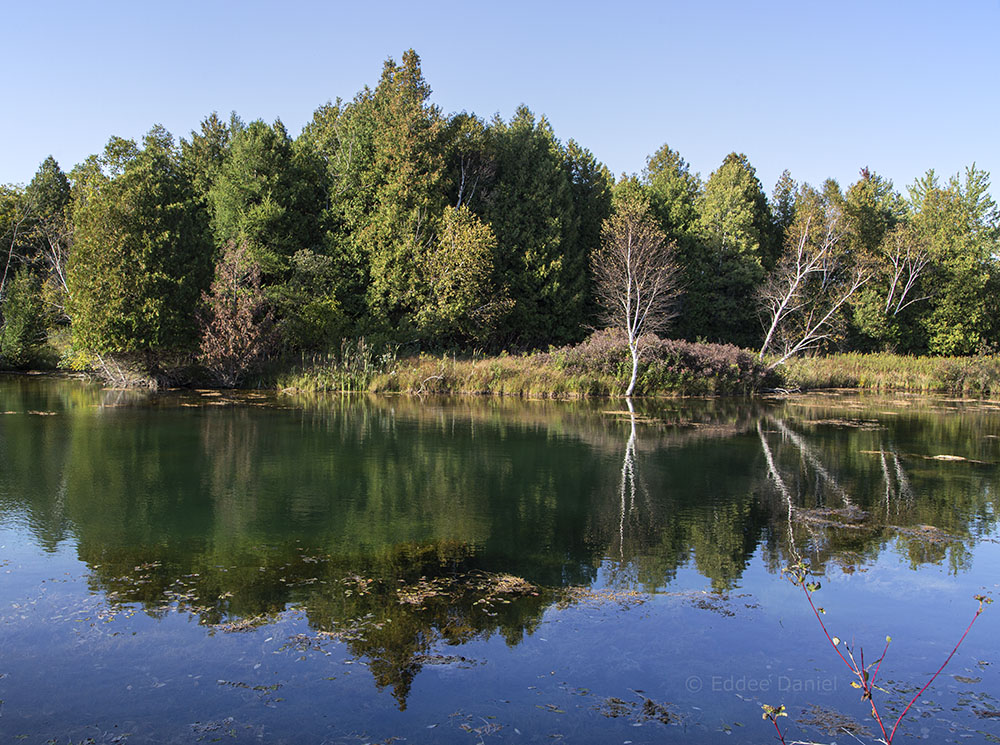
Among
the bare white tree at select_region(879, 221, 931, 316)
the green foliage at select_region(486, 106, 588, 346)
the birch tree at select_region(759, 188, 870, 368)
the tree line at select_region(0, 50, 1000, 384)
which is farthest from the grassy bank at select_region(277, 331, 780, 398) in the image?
the bare white tree at select_region(879, 221, 931, 316)

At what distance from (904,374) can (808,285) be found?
30.4ft

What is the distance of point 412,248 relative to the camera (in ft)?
111

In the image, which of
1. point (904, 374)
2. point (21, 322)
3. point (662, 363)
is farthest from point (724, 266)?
point (21, 322)

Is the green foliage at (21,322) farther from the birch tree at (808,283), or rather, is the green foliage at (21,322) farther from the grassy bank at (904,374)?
the grassy bank at (904,374)

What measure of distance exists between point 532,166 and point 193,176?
1719cm

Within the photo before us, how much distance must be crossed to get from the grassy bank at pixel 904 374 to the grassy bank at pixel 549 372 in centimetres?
650

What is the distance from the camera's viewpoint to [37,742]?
14.8ft

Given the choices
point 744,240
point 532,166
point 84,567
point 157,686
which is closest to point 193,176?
point 532,166

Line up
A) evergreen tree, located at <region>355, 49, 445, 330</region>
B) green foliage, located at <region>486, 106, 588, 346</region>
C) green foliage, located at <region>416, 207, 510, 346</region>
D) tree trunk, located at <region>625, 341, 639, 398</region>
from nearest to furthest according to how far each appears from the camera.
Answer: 1. tree trunk, located at <region>625, 341, 639, 398</region>
2. green foliage, located at <region>416, 207, 510, 346</region>
3. evergreen tree, located at <region>355, 49, 445, 330</region>
4. green foliage, located at <region>486, 106, 588, 346</region>

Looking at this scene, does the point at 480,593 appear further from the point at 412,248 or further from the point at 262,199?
the point at 262,199

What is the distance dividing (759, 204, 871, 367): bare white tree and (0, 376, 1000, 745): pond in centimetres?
2299

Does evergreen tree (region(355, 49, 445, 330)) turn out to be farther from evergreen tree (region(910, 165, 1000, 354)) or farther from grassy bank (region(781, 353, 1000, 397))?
evergreen tree (region(910, 165, 1000, 354))

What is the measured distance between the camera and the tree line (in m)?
26.8

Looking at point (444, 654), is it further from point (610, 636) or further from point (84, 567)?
point (84, 567)
